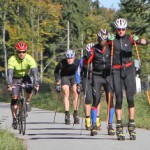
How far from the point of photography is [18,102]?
14.3 metres

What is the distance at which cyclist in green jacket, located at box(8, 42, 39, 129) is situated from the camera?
1375cm

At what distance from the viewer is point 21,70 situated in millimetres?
14086

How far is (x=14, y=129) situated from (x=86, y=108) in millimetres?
1970

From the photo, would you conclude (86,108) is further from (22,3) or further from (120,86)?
(22,3)

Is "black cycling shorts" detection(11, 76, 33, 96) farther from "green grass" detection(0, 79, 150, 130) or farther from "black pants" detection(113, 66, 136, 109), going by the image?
"green grass" detection(0, 79, 150, 130)

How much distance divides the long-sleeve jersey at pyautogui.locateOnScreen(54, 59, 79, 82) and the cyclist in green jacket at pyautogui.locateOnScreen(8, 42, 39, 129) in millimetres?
2240

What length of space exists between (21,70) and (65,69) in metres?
2.64

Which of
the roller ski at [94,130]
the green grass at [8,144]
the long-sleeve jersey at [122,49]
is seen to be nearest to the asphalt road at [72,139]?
the roller ski at [94,130]

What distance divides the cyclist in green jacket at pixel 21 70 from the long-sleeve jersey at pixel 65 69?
2240 millimetres

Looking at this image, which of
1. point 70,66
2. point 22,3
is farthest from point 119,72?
point 22,3

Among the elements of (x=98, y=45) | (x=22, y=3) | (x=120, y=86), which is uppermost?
(x=22, y=3)

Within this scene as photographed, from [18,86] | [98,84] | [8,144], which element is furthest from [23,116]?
[8,144]

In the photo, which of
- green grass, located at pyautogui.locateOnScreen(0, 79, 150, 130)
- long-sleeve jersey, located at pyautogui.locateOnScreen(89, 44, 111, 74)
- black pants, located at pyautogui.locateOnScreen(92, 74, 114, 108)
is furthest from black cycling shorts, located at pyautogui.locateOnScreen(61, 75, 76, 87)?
long-sleeve jersey, located at pyautogui.locateOnScreen(89, 44, 111, 74)

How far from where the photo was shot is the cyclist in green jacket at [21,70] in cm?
1375
